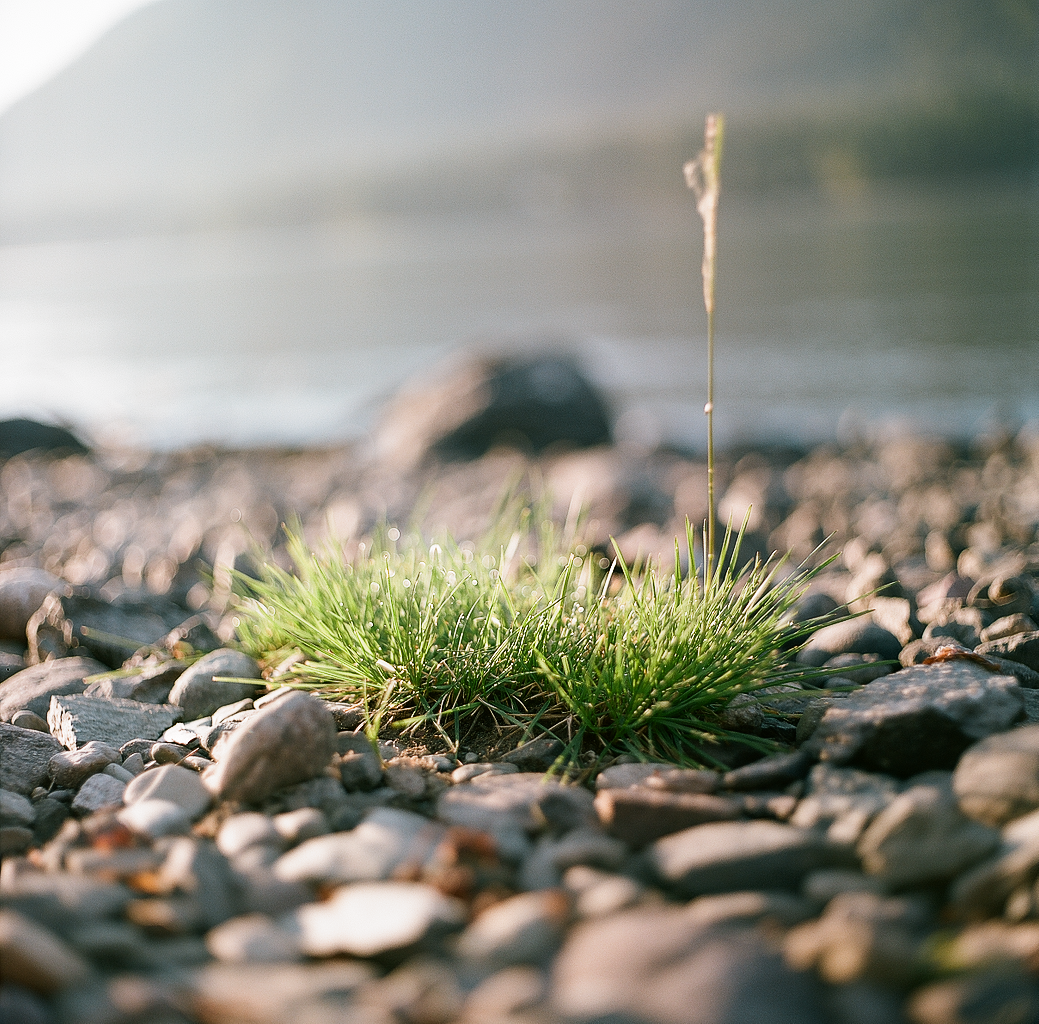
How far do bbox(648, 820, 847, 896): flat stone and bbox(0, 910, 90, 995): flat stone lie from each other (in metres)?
0.88

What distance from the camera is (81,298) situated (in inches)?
1210

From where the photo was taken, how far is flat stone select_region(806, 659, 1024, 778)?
1.74 metres

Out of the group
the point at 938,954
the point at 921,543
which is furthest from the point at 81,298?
the point at 938,954

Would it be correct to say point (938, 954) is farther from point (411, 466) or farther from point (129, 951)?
point (411, 466)

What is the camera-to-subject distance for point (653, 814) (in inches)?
62.6

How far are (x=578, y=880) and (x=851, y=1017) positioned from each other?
460 millimetres

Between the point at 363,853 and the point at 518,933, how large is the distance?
1.24ft

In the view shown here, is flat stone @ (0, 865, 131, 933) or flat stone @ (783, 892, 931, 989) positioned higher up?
flat stone @ (0, 865, 131, 933)

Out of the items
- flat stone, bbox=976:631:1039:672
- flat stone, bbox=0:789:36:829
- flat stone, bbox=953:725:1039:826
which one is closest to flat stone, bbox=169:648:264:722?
flat stone, bbox=0:789:36:829

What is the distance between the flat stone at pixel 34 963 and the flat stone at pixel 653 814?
0.88 meters

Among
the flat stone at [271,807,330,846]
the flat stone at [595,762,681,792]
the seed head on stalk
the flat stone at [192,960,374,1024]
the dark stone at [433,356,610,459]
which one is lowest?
the flat stone at [595,762,681,792]

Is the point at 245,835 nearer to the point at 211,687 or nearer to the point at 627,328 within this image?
the point at 211,687

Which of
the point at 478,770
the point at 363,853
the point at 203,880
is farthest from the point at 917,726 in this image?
the point at 203,880

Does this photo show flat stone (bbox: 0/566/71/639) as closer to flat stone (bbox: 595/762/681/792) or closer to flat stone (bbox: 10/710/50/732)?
flat stone (bbox: 10/710/50/732)
